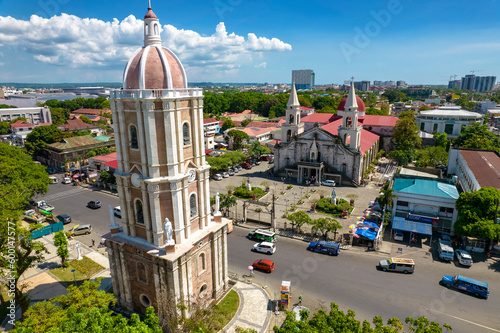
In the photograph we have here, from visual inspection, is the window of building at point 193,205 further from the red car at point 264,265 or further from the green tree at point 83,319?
the red car at point 264,265

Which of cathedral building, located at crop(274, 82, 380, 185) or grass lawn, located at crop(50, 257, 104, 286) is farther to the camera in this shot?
cathedral building, located at crop(274, 82, 380, 185)

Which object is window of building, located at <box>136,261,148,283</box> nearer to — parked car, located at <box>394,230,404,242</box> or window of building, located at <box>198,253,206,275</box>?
window of building, located at <box>198,253,206,275</box>

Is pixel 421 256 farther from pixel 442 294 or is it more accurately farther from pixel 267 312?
pixel 267 312

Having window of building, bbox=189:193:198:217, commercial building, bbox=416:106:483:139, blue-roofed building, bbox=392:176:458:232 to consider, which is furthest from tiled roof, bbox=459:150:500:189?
commercial building, bbox=416:106:483:139

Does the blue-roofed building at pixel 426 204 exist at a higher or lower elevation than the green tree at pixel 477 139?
lower

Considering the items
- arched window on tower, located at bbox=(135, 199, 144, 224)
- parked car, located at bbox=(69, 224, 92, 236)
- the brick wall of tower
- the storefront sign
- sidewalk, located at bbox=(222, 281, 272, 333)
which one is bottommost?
parked car, located at bbox=(69, 224, 92, 236)

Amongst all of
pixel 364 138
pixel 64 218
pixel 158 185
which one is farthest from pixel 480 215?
pixel 64 218

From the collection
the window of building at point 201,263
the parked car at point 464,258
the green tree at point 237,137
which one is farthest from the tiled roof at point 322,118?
the window of building at point 201,263
